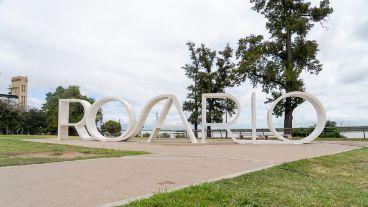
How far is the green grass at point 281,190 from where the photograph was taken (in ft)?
18.3

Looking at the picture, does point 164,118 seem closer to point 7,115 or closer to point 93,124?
point 93,124

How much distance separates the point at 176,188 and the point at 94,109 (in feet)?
59.7

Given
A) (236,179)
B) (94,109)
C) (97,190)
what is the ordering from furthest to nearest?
(94,109) < (236,179) < (97,190)

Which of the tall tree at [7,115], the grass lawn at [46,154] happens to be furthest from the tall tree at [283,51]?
the tall tree at [7,115]

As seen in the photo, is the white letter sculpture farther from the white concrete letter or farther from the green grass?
the green grass

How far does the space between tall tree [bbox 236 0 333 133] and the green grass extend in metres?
19.0

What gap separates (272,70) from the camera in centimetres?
2817

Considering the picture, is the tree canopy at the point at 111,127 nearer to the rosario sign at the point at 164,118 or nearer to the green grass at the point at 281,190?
the rosario sign at the point at 164,118

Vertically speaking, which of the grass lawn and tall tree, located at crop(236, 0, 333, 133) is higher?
tall tree, located at crop(236, 0, 333, 133)

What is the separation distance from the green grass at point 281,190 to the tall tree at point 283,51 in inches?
748

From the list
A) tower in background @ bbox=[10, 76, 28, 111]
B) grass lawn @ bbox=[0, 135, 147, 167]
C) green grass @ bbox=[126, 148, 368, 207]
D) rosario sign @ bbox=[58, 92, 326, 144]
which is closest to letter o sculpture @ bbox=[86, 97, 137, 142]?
rosario sign @ bbox=[58, 92, 326, 144]

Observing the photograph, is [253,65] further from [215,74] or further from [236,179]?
[236,179]

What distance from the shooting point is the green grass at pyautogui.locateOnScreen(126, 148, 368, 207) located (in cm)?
559

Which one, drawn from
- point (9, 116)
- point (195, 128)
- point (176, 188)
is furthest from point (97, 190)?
point (9, 116)
